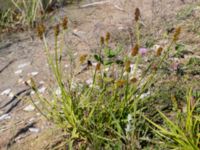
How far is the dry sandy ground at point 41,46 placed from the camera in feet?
7.43

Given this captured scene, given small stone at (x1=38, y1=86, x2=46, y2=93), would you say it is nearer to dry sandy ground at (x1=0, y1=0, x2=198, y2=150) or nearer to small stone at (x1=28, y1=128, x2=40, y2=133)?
dry sandy ground at (x1=0, y1=0, x2=198, y2=150)

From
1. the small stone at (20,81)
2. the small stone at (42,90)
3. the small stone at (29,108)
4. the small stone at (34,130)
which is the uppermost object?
the small stone at (42,90)

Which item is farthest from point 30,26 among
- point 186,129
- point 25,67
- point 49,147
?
point 186,129

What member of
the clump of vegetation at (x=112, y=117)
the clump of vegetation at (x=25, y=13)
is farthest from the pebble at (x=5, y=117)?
the clump of vegetation at (x=25, y=13)

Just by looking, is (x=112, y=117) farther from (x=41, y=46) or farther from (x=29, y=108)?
(x=41, y=46)

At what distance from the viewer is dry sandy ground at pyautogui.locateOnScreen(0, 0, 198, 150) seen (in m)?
2.26

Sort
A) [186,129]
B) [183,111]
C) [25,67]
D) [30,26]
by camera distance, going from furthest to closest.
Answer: [30,26] → [25,67] → [183,111] → [186,129]

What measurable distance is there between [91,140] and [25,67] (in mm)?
982

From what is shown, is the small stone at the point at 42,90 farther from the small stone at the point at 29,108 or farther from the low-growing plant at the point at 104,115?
the low-growing plant at the point at 104,115

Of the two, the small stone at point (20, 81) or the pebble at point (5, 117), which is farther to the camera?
the small stone at point (20, 81)

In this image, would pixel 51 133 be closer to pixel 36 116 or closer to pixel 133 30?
pixel 36 116

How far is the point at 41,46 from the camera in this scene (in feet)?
10.3

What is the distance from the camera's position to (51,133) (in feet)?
7.16

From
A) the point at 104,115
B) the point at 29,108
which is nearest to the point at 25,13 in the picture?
the point at 29,108
